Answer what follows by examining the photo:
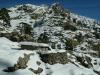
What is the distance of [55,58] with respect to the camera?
57250 millimetres

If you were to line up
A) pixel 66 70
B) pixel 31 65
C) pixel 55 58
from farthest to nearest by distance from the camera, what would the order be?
1. pixel 55 58
2. pixel 66 70
3. pixel 31 65

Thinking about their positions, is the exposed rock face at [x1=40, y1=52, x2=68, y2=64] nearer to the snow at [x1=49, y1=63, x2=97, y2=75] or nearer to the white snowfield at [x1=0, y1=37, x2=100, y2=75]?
the white snowfield at [x1=0, y1=37, x2=100, y2=75]

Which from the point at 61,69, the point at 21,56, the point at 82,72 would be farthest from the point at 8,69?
the point at 82,72

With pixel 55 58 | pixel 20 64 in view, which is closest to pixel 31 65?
pixel 20 64

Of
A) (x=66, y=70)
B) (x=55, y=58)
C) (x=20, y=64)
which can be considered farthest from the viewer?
(x=55, y=58)

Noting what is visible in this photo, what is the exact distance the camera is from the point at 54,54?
188 ft

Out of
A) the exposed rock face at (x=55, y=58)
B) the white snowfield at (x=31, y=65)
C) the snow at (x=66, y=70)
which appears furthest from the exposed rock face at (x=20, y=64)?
the exposed rock face at (x=55, y=58)

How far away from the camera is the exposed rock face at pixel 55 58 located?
5609cm

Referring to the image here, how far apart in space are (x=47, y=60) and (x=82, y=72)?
7.22m

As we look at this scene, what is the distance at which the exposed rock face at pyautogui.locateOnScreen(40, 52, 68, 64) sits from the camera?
56094 mm

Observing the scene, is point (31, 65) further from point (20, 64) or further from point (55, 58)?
point (55, 58)

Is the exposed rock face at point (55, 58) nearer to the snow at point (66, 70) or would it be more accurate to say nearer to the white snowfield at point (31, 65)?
the white snowfield at point (31, 65)

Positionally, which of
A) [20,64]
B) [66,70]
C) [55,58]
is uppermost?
[55,58]

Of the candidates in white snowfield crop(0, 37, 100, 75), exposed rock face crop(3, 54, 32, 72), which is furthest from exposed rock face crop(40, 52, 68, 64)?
exposed rock face crop(3, 54, 32, 72)
